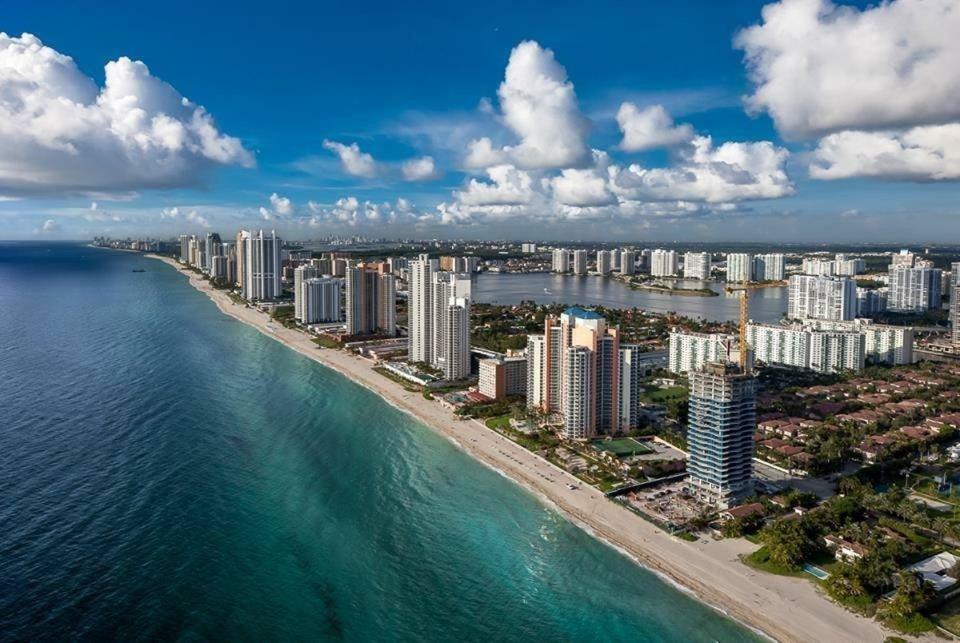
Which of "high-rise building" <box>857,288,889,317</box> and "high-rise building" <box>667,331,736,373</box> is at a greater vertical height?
"high-rise building" <box>857,288,889,317</box>

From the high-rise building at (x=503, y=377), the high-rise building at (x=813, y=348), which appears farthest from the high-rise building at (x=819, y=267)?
the high-rise building at (x=503, y=377)

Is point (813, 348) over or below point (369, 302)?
below

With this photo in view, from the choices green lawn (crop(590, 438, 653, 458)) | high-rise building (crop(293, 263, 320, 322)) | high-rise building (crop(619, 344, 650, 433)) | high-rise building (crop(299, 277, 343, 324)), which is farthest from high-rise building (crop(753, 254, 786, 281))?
green lawn (crop(590, 438, 653, 458))

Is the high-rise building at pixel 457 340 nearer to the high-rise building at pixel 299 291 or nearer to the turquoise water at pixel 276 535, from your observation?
the turquoise water at pixel 276 535

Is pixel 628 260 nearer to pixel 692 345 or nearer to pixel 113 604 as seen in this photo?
pixel 692 345

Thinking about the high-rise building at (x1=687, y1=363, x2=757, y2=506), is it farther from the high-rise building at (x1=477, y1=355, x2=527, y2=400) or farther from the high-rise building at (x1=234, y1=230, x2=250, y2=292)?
the high-rise building at (x1=234, y1=230, x2=250, y2=292)

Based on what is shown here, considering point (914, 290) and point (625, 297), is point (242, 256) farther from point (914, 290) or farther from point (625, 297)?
point (914, 290)

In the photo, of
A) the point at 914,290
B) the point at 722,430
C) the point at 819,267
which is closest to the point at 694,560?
the point at 722,430
